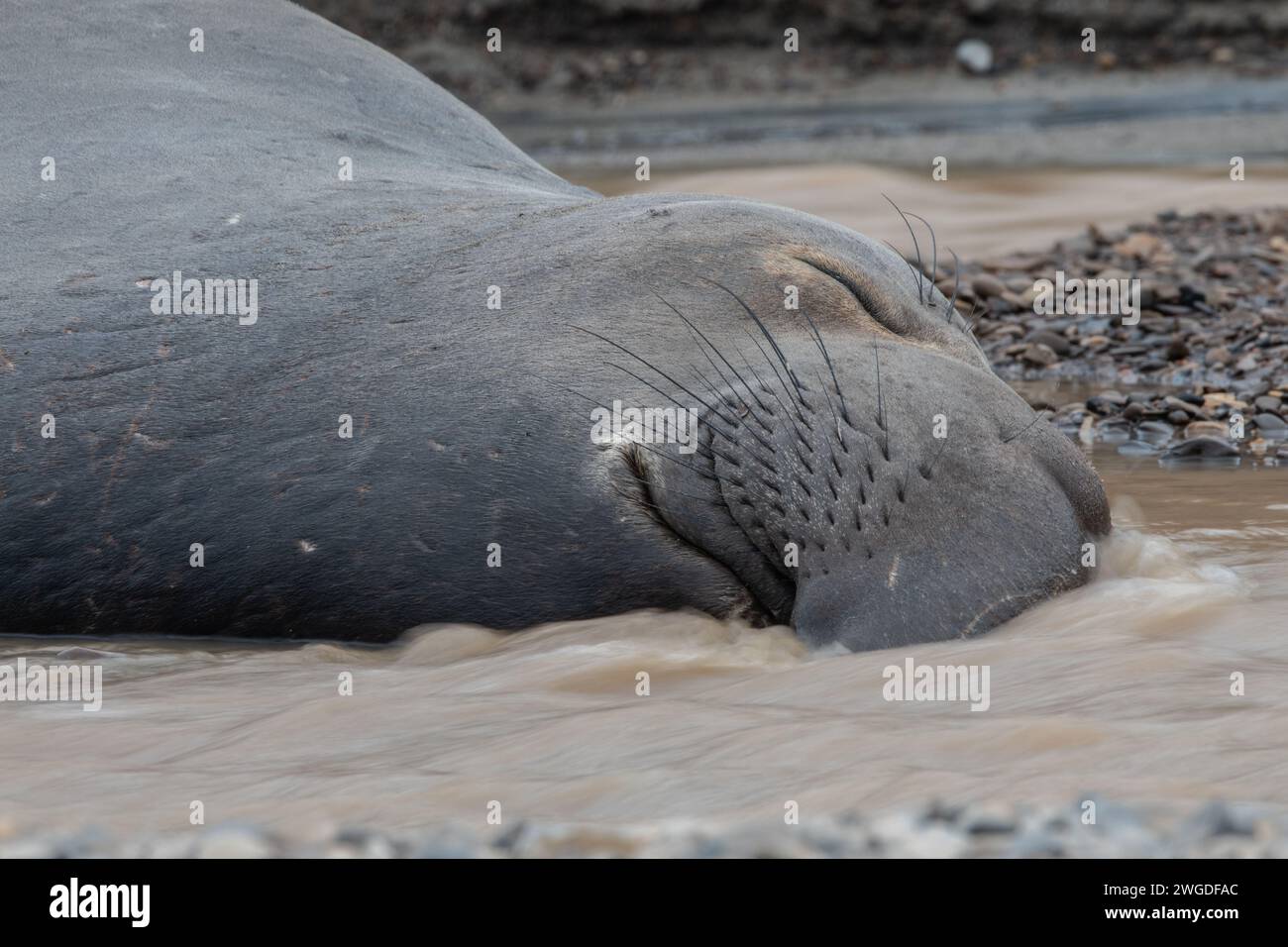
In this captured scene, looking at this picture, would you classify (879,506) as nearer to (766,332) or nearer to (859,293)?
(766,332)

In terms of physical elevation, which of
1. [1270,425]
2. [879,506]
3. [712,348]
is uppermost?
[712,348]

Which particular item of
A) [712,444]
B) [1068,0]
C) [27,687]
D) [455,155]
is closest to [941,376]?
[712,444]

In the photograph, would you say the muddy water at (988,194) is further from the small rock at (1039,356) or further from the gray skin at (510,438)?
the gray skin at (510,438)

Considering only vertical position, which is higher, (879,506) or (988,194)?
(988,194)

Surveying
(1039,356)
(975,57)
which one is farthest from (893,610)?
(975,57)

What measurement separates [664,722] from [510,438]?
0.68m

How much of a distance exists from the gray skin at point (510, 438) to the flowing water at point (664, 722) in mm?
90

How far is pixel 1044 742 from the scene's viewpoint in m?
2.50

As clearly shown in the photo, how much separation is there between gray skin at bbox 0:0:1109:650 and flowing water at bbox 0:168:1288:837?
9 centimetres

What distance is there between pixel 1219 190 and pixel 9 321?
8942 mm

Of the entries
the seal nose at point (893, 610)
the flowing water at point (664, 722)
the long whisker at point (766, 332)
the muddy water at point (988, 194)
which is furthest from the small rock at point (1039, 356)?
the seal nose at point (893, 610)

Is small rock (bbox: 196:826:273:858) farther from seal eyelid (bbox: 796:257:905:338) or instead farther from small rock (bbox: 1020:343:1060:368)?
small rock (bbox: 1020:343:1060:368)

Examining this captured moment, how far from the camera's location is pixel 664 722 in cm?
276

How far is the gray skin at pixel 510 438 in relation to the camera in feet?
10.2
